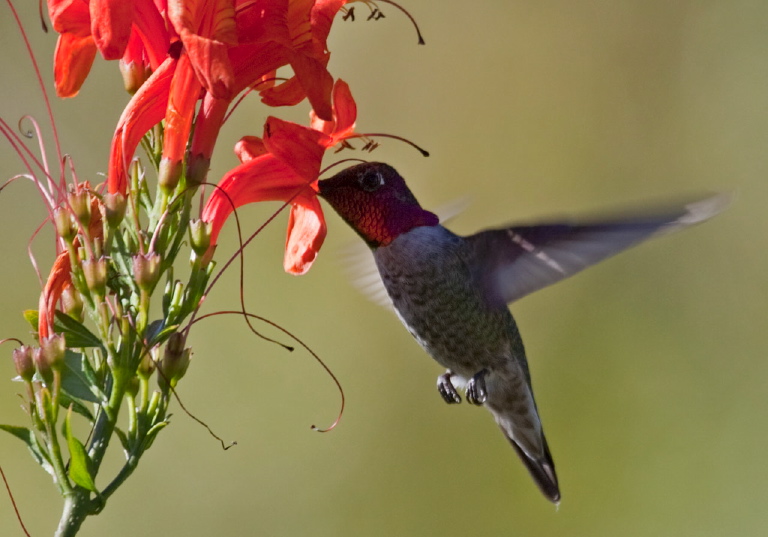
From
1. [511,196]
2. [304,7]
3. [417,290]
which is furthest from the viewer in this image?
[511,196]

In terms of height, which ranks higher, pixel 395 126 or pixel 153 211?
pixel 153 211

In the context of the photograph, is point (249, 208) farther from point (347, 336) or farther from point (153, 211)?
point (153, 211)

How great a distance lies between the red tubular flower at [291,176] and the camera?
2.10m

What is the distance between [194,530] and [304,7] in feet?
12.0

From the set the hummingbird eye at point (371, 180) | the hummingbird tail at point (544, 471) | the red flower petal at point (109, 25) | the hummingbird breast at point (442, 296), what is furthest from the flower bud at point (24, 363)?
the hummingbird tail at point (544, 471)

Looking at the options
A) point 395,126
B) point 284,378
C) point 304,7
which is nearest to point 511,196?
point 395,126

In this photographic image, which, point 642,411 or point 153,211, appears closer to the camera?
point 153,211

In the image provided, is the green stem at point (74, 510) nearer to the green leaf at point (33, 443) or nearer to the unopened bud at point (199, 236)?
the green leaf at point (33, 443)

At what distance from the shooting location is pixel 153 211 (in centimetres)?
191

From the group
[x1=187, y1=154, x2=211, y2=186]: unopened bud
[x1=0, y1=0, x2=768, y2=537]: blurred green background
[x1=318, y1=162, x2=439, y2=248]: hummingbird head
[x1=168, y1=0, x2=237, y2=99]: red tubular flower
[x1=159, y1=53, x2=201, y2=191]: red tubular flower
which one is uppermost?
[x1=168, y1=0, x2=237, y2=99]: red tubular flower

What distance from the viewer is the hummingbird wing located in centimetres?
243

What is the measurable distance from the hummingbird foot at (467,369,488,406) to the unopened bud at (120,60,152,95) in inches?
63.6

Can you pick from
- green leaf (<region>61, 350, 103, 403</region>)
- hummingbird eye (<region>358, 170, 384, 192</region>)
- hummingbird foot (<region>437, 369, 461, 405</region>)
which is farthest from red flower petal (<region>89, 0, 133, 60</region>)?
hummingbird foot (<region>437, 369, 461, 405</region>)

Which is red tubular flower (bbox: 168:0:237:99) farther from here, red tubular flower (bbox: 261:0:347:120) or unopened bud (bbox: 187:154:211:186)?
unopened bud (bbox: 187:154:211:186)
